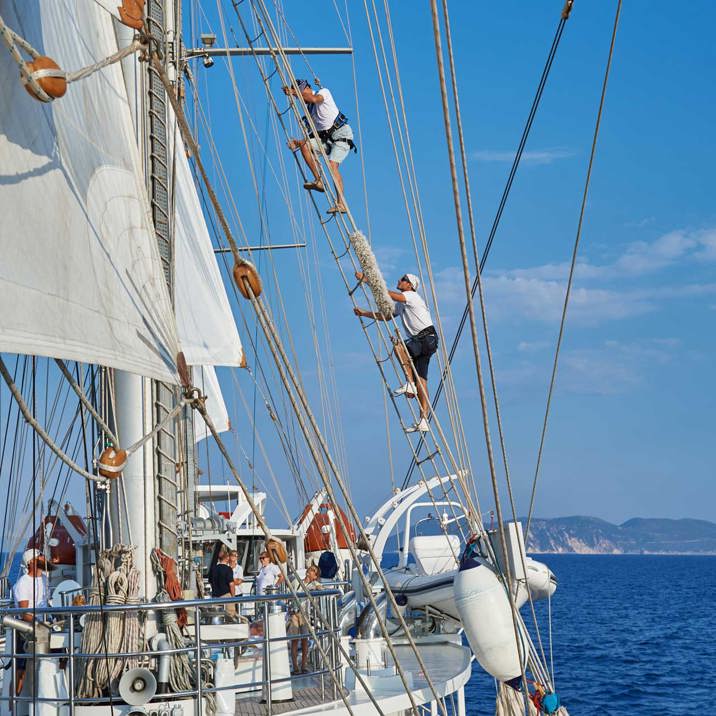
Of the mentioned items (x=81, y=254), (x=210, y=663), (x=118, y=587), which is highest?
(x=81, y=254)

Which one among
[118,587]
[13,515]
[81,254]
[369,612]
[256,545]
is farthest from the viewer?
[256,545]

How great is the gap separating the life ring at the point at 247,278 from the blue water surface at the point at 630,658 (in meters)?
23.0

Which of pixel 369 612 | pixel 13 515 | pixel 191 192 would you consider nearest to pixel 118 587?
pixel 369 612

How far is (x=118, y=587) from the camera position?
7.49 m

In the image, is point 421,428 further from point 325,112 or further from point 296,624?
point 325,112

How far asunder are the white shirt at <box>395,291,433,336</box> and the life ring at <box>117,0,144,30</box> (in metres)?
6.39

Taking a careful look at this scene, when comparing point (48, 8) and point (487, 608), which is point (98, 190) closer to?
point (48, 8)

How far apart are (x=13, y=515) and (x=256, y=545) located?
5.96 meters

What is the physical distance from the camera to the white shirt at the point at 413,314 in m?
12.3

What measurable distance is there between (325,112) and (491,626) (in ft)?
26.7

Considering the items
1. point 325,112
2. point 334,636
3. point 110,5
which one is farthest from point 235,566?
point 110,5

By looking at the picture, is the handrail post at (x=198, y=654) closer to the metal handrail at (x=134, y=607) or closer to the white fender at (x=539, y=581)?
the metal handrail at (x=134, y=607)

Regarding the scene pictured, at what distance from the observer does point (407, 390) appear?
12.2m

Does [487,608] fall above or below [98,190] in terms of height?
below
